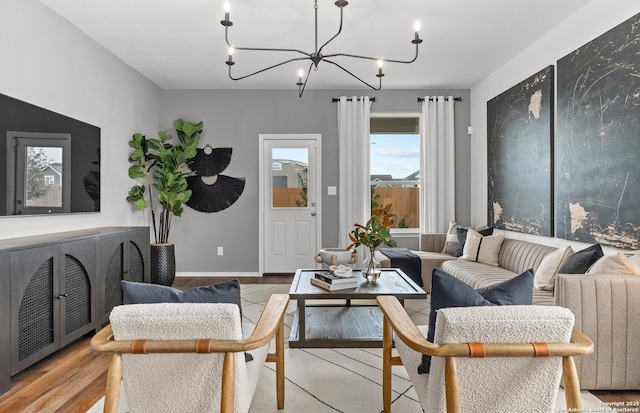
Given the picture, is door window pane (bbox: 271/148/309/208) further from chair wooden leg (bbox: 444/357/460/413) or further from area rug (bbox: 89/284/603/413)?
chair wooden leg (bbox: 444/357/460/413)

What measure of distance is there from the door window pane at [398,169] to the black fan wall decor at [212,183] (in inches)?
76.2

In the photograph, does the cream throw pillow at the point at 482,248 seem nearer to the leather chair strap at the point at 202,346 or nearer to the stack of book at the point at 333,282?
the stack of book at the point at 333,282

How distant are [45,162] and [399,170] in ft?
13.8

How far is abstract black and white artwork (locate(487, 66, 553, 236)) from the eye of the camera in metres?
3.70

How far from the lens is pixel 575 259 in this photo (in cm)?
267

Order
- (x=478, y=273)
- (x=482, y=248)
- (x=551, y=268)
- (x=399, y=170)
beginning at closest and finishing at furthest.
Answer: (x=551, y=268)
(x=478, y=273)
(x=482, y=248)
(x=399, y=170)

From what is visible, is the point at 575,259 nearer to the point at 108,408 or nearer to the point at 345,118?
the point at 108,408

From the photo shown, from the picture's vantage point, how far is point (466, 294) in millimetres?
1401

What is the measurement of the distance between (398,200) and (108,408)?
15.9 ft

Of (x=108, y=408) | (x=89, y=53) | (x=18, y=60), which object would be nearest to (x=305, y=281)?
(x=108, y=408)

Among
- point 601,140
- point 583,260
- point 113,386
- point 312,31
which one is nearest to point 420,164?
point 312,31

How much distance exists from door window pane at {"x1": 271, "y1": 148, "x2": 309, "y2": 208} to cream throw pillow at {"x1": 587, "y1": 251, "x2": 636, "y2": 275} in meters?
3.85

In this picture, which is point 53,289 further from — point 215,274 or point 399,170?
point 399,170

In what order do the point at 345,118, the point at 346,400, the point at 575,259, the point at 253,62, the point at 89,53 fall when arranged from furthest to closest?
the point at 345,118
the point at 253,62
the point at 89,53
the point at 575,259
the point at 346,400
